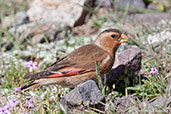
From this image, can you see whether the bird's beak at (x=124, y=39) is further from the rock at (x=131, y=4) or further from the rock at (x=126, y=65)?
the rock at (x=131, y=4)

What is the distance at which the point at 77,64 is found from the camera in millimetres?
4730

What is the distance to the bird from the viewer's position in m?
4.47

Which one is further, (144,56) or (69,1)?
(69,1)

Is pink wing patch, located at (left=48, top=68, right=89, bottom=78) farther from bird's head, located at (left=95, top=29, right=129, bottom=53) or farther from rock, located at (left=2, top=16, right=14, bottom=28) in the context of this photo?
rock, located at (left=2, top=16, right=14, bottom=28)

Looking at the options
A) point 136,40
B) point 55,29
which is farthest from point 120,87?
point 55,29

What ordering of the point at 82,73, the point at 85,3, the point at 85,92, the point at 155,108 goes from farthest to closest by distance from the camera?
the point at 85,3, the point at 82,73, the point at 85,92, the point at 155,108

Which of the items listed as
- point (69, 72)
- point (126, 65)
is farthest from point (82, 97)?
point (126, 65)

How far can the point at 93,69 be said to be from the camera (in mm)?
4703

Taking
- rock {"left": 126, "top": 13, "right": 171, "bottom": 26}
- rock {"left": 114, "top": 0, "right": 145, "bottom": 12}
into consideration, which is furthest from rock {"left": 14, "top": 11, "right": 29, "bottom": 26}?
rock {"left": 126, "top": 13, "right": 171, "bottom": 26}

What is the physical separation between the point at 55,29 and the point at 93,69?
259 cm

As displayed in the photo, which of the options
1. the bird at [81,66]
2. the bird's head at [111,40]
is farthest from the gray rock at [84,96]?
the bird's head at [111,40]

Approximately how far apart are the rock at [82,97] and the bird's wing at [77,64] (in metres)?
0.71

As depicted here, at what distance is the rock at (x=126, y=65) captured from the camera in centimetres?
505

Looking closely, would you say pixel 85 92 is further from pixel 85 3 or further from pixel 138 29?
pixel 85 3
